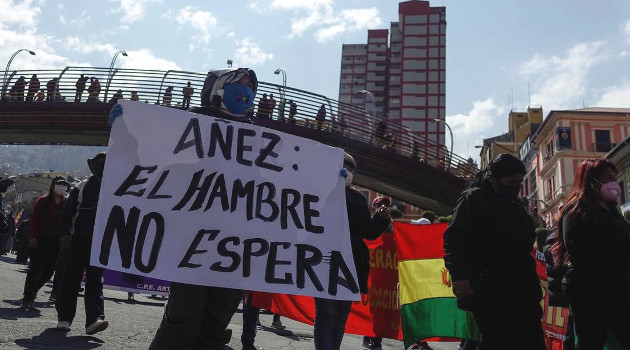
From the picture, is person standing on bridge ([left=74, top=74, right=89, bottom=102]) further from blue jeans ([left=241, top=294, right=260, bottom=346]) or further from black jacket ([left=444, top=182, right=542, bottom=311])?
black jacket ([left=444, top=182, right=542, bottom=311])

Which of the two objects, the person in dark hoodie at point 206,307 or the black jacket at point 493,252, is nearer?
the person in dark hoodie at point 206,307

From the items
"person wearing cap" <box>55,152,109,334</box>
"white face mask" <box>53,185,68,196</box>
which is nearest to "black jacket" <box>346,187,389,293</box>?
"person wearing cap" <box>55,152,109,334</box>

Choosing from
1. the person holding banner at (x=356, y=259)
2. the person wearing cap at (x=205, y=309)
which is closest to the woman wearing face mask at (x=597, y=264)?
the person holding banner at (x=356, y=259)

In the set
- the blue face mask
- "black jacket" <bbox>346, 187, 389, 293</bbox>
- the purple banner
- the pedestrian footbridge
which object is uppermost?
the pedestrian footbridge

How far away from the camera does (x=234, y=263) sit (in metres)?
2.72

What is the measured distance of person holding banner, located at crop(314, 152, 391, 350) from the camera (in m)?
3.84

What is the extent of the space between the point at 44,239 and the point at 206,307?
4.74 meters

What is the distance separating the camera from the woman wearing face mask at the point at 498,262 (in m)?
3.04

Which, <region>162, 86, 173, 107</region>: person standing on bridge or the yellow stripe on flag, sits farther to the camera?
<region>162, 86, 173, 107</region>: person standing on bridge

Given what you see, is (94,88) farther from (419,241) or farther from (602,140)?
(602,140)

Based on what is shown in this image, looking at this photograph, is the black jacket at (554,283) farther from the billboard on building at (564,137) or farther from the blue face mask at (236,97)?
the billboard on building at (564,137)

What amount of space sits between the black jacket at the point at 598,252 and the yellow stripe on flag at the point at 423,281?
6.87ft

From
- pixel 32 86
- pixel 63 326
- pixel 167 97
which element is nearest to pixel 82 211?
pixel 63 326

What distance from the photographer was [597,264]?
11.7 feet
